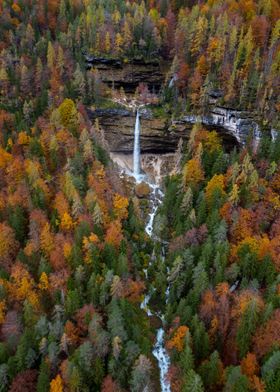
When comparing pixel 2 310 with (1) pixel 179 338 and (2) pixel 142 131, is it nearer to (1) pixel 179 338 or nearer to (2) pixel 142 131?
(1) pixel 179 338

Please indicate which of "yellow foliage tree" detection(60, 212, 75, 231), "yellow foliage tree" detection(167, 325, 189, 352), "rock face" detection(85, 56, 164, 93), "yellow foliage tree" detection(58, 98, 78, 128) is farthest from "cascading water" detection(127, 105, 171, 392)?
"yellow foliage tree" detection(58, 98, 78, 128)

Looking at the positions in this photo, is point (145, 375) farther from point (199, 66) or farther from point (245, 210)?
point (199, 66)

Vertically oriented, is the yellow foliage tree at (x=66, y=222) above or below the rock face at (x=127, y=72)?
below

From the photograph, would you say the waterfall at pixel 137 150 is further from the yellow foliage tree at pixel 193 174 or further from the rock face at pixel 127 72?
the yellow foliage tree at pixel 193 174

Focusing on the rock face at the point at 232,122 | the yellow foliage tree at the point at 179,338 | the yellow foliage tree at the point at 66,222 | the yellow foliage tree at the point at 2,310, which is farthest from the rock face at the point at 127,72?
the yellow foliage tree at the point at 179,338

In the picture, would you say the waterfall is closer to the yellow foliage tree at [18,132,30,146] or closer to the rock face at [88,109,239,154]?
the rock face at [88,109,239,154]
